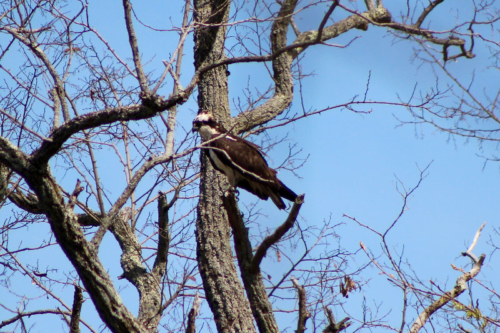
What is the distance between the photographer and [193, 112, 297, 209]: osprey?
5293 mm

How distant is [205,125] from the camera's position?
5543 millimetres

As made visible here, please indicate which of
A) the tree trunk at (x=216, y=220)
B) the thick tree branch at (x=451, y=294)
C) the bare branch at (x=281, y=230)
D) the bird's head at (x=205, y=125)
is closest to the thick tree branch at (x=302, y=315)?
the bare branch at (x=281, y=230)

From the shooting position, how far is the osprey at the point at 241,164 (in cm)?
529

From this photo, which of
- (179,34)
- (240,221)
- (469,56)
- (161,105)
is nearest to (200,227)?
(240,221)

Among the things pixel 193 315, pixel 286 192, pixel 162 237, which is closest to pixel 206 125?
pixel 286 192

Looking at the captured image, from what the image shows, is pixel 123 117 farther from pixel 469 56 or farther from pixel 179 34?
pixel 469 56

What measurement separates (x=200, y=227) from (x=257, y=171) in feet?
2.64

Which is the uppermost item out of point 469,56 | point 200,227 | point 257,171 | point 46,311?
point 469,56

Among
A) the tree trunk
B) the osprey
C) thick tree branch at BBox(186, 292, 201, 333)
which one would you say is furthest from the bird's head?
thick tree branch at BBox(186, 292, 201, 333)

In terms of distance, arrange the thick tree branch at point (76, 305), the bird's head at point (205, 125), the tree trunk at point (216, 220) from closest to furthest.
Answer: the thick tree branch at point (76, 305) < the tree trunk at point (216, 220) < the bird's head at point (205, 125)

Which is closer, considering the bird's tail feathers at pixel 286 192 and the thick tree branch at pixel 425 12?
the bird's tail feathers at pixel 286 192

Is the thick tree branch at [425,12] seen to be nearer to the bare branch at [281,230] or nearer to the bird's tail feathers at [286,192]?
the bird's tail feathers at [286,192]

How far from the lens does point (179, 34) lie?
4.52 m

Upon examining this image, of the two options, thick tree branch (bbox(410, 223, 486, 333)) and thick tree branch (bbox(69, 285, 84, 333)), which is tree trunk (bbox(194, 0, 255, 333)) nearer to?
thick tree branch (bbox(410, 223, 486, 333))
